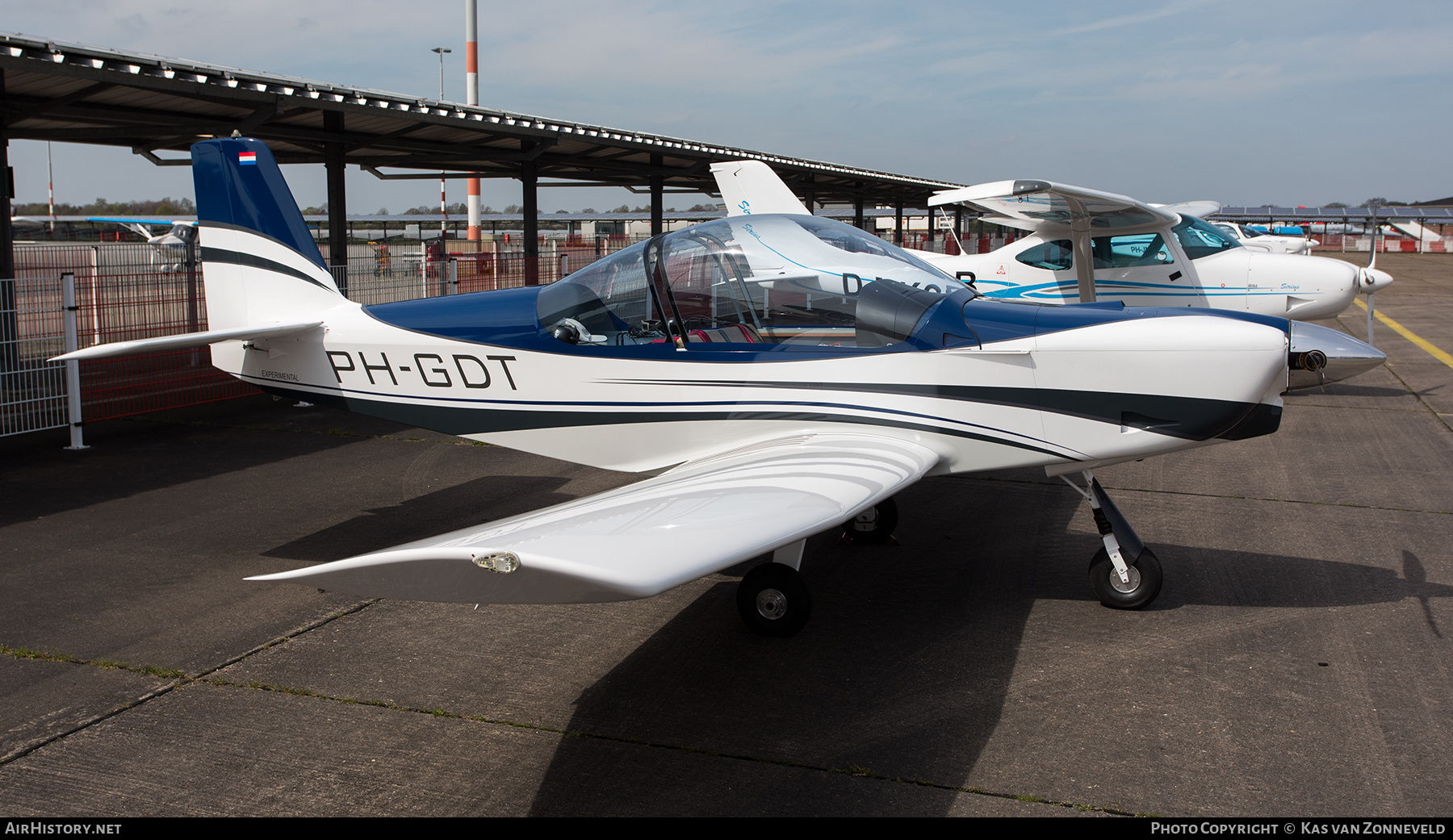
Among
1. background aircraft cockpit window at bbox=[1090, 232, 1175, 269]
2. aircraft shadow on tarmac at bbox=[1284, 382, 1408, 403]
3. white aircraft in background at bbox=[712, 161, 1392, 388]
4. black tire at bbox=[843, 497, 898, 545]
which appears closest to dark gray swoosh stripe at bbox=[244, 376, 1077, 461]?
black tire at bbox=[843, 497, 898, 545]

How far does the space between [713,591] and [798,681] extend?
115 centimetres

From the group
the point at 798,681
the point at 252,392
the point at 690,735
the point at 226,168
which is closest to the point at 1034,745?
the point at 798,681

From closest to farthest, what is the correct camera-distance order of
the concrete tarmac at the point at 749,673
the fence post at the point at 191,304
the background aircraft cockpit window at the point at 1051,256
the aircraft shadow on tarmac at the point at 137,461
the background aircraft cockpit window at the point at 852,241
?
the concrete tarmac at the point at 749,673 → the background aircraft cockpit window at the point at 852,241 → the aircraft shadow on tarmac at the point at 137,461 → the background aircraft cockpit window at the point at 1051,256 → the fence post at the point at 191,304

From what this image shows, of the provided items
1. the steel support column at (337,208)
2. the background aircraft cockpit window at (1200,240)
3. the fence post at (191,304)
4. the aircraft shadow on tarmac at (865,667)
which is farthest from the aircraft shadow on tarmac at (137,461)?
the background aircraft cockpit window at (1200,240)

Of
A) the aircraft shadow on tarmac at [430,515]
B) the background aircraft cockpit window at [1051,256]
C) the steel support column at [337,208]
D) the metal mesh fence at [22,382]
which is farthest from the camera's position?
the steel support column at [337,208]

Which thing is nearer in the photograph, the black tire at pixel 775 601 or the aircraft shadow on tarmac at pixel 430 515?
the black tire at pixel 775 601

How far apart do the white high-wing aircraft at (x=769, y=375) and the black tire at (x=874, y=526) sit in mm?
22

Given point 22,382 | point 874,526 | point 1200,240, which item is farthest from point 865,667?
point 1200,240

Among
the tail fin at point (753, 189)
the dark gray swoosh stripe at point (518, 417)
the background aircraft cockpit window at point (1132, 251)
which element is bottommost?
the dark gray swoosh stripe at point (518, 417)

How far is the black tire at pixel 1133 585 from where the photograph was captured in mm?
4641

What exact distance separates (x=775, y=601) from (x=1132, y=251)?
Result: 29.0 feet

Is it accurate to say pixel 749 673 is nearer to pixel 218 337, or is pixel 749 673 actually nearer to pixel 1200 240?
pixel 218 337

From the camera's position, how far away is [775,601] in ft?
14.2

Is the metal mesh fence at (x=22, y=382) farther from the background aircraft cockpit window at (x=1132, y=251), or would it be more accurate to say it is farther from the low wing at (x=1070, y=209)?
the background aircraft cockpit window at (x=1132, y=251)
